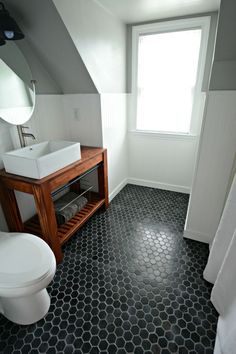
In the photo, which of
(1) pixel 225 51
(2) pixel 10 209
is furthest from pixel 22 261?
(1) pixel 225 51

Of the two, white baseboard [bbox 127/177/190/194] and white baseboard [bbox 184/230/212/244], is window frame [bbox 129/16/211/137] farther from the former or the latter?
white baseboard [bbox 184/230/212/244]

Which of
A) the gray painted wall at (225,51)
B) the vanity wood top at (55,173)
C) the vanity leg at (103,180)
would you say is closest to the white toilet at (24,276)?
the vanity wood top at (55,173)

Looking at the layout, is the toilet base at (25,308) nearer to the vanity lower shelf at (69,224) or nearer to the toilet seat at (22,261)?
the toilet seat at (22,261)

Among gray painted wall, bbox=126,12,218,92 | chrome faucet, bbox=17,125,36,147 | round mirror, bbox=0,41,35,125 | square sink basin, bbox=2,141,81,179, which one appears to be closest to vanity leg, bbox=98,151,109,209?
square sink basin, bbox=2,141,81,179

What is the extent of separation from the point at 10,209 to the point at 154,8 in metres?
2.32

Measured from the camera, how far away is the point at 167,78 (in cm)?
236

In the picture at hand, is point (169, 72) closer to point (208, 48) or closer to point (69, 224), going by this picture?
point (208, 48)

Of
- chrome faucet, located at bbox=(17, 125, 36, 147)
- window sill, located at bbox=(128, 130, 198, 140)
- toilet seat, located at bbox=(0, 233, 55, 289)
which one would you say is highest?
chrome faucet, located at bbox=(17, 125, 36, 147)

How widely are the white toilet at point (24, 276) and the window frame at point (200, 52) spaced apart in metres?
2.07

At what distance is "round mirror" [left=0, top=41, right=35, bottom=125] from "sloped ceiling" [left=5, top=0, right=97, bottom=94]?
0.13 m

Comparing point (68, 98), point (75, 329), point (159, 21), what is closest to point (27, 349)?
point (75, 329)

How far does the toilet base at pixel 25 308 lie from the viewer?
3.79 ft

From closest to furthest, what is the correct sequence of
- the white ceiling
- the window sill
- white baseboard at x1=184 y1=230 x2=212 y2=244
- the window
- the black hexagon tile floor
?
1. the black hexagon tile floor
2. the white ceiling
3. white baseboard at x1=184 y1=230 x2=212 y2=244
4. the window
5. the window sill

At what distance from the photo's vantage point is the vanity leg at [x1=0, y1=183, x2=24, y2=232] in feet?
5.02
